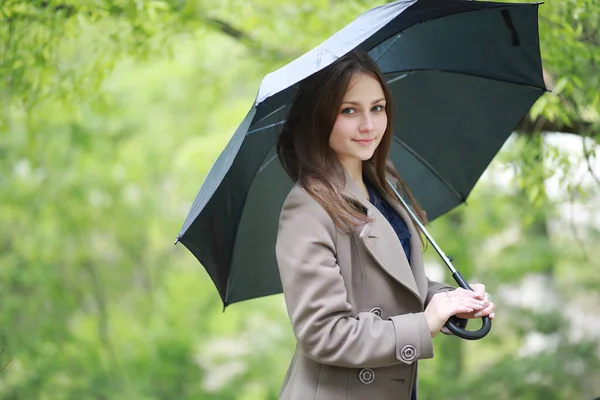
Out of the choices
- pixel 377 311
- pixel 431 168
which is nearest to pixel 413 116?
pixel 431 168

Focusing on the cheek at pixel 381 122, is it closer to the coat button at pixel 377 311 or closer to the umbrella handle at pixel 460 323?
the umbrella handle at pixel 460 323

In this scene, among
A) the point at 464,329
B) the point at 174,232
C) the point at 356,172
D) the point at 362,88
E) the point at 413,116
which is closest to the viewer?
the point at 464,329

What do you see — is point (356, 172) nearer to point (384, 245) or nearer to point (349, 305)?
point (384, 245)

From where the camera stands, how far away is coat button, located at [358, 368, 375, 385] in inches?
83.5

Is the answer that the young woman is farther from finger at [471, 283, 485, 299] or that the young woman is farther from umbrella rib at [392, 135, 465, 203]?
umbrella rib at [392, 135, 465, 203]

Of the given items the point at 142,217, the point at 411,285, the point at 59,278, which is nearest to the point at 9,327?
the point at 59,278

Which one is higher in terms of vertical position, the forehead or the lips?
the forehead

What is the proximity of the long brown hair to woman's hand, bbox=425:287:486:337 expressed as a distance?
308mm

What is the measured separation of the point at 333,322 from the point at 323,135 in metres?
0.58

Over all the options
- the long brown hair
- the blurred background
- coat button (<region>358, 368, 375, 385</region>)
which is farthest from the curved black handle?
the blurred background

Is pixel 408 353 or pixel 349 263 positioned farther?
pixel 349 263

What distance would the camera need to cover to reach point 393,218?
2396 mm

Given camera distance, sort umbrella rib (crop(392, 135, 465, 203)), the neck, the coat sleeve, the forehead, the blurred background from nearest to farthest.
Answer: the coat sleeve → the forehead → the neck → umbrella rib (crop(392, 135, 465, 203)) → the blurred background

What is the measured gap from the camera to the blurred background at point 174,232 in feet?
13.4
